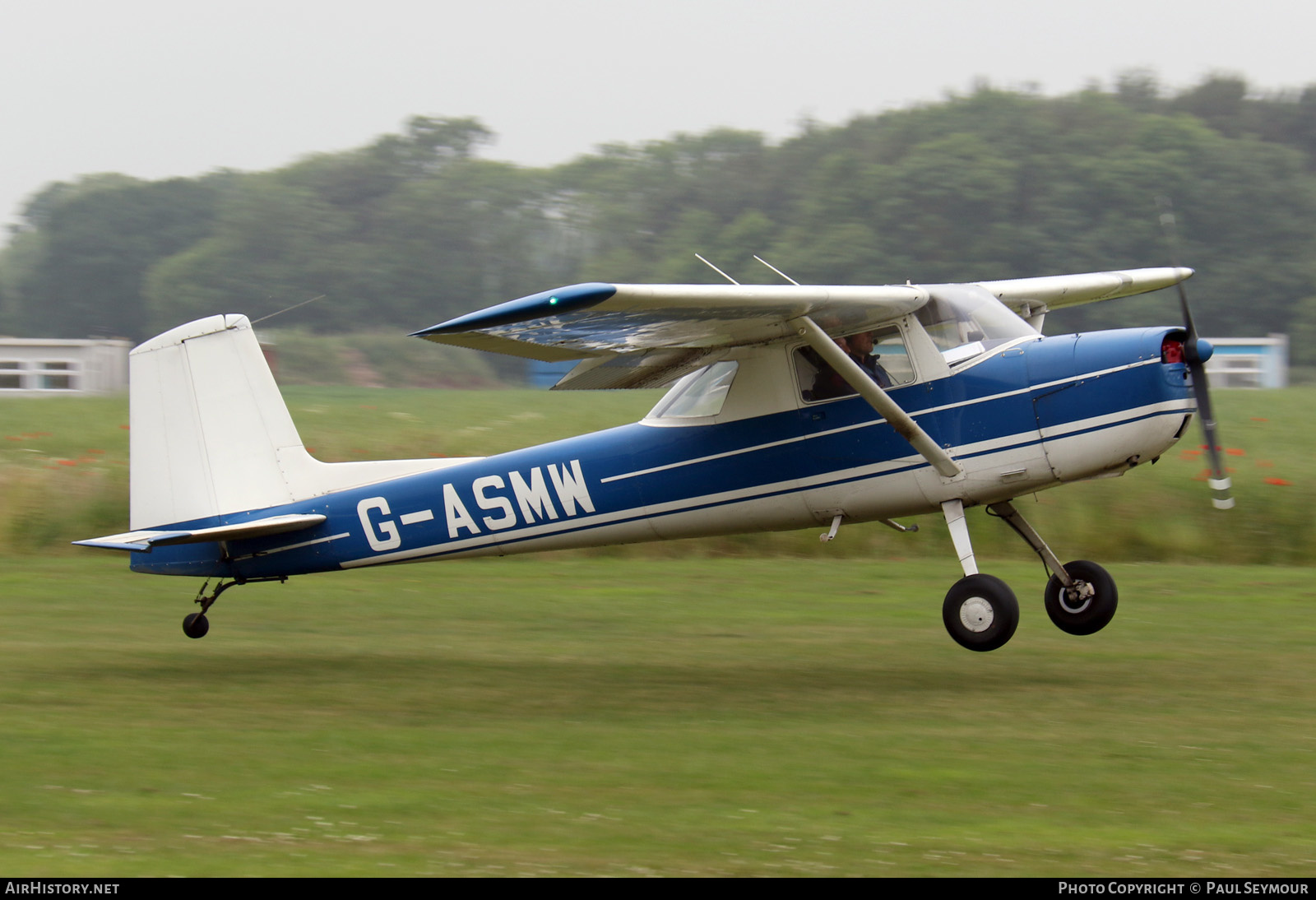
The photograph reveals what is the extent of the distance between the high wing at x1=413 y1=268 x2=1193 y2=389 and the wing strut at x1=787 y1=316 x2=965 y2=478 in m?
0.16

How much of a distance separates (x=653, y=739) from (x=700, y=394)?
9.48 feet

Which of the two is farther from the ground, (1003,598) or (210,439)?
(210,439)

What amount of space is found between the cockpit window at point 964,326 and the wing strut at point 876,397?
584 mm

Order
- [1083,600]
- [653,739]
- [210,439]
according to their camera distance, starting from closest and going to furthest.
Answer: [653,739], [1083,600], [210,439]

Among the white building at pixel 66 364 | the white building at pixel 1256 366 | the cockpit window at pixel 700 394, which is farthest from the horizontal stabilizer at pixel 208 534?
the white building at pixel 1256 366

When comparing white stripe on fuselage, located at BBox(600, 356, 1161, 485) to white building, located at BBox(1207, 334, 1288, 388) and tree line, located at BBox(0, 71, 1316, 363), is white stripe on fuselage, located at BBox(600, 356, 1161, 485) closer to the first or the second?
white building, located at BBox(1207, 334, 1288, 388)

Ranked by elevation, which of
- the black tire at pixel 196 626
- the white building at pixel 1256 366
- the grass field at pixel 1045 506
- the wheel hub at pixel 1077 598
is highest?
the wheel hub at pixel 1077 598

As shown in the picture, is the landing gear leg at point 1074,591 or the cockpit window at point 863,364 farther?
the landing gear leg at point 1074,591

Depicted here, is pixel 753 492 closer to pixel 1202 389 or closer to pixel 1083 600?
pixel 1083 600

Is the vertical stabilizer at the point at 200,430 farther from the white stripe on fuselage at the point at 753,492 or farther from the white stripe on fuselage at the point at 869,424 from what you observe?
the white stripe on fuselage at the point at 869,424

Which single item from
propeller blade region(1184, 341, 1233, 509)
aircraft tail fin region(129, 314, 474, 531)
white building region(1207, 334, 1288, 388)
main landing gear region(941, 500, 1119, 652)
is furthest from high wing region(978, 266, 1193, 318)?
white building region(1207, 334, 1288, 388)

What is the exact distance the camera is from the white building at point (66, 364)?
44062 millimetres

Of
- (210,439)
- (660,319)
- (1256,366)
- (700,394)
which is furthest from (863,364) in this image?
(1256,366)

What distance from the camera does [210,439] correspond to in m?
10.0
